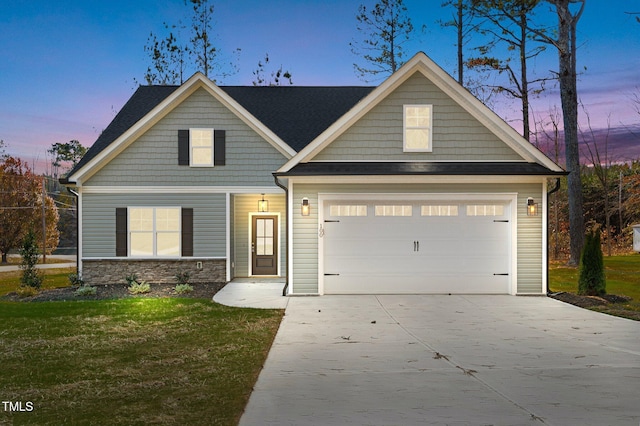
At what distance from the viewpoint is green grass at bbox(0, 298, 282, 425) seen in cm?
496

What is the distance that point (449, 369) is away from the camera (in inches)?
254

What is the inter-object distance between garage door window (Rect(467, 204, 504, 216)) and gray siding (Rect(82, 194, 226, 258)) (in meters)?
7.08

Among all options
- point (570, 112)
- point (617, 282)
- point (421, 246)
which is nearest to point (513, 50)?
point (570, 112)

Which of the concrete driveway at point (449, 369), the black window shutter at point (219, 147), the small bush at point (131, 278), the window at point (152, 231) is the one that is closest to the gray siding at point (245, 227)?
the black window shutter at point (219, 147)

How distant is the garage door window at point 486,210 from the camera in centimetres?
1283

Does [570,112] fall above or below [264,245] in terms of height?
above

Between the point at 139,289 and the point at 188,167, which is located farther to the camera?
the point at 188,167

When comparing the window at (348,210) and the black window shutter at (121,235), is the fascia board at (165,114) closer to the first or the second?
the black window shutter at (121,235)

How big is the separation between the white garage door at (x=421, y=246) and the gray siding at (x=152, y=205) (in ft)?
13.5

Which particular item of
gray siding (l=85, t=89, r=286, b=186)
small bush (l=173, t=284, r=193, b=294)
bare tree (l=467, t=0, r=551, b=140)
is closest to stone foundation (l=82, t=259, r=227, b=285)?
small bush (l=173, t=284, r=193, b=294)

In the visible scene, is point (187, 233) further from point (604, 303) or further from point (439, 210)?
point (604, 303)

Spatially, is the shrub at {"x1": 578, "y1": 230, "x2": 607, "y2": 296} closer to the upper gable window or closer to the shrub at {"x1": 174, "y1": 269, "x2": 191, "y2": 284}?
the upper gable window

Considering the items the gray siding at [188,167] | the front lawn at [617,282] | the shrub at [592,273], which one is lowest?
the front lawn at [617,282]

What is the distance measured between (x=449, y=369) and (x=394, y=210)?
672 centimetres
